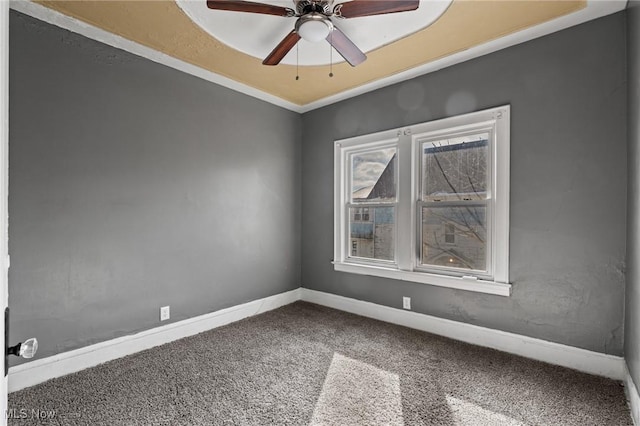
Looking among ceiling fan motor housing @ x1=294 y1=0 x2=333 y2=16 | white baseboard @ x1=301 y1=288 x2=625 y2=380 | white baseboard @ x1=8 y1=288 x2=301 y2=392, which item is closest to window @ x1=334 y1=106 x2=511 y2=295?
white baseboard @ x1=301 y1=288 x2=625 y2=380

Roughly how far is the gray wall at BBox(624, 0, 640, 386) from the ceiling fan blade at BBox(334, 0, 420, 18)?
1.40m

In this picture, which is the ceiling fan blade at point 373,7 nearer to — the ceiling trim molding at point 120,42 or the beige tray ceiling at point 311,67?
the beige tray ceiling at point 311,67

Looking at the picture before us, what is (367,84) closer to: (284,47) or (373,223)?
(284,47)

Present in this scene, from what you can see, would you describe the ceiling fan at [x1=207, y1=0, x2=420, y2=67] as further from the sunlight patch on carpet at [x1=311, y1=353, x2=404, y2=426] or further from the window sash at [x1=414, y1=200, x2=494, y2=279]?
the sunlight patch on carpet at [x1=311, y1=353, x2=404, y2=426]

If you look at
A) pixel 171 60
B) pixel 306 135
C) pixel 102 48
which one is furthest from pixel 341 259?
pixel 102 48

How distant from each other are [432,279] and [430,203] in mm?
750

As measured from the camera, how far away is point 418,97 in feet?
10.5

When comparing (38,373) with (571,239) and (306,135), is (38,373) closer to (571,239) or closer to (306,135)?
(306,135)

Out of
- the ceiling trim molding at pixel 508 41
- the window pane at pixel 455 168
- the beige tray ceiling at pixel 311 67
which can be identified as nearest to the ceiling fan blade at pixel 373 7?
the beige tray ceiling at pixel 311 67

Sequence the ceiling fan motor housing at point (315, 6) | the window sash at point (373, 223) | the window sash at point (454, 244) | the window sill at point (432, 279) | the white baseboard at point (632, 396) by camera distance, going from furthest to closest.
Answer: the window sash at point (373, 223), the window sash at point (454, 244), the window sill at point (432, 279), the ceiling fan motor housing at point (315, 6), the white baseboard at point (632, 396)

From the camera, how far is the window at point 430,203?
274 centimetres

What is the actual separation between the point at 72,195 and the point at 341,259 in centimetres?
269

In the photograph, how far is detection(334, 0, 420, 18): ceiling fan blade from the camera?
1.79 meters

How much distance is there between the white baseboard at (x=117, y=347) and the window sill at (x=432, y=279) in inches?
45.7
